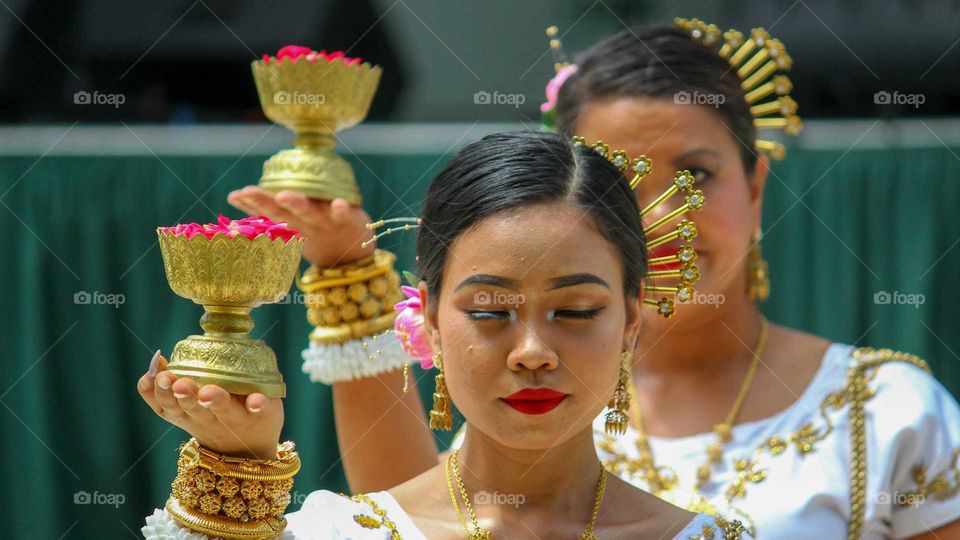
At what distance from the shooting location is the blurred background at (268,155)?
3.64 m

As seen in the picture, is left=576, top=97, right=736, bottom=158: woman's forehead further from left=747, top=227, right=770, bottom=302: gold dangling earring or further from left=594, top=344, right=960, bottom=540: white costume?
left=594, top=344, right=960, bottom=540: white costume

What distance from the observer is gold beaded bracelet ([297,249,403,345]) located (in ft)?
9.00

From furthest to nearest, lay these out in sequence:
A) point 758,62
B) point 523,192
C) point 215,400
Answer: point 758,62, point 523,192, point 215,400

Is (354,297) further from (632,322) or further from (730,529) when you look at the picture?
(730,529)

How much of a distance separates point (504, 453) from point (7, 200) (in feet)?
6.54

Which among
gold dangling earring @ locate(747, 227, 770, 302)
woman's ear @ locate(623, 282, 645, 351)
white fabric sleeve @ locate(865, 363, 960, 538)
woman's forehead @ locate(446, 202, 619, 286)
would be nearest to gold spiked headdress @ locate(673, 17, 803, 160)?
gold dangling earring @ locate(747, 227, 770, 302)

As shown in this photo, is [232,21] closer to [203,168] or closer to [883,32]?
[203,168]

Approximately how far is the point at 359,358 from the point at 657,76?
83 centimetres

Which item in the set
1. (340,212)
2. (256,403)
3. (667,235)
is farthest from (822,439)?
(256,403)

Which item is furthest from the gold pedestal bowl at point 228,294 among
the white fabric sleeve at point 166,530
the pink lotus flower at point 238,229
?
the white fabric sleeve at point 166,530

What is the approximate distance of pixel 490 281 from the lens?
6.57 ft

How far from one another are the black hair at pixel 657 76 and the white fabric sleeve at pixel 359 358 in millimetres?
589

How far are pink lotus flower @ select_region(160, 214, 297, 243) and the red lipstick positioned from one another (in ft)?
1.24

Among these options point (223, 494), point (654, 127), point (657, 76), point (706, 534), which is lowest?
point (706, 534)
